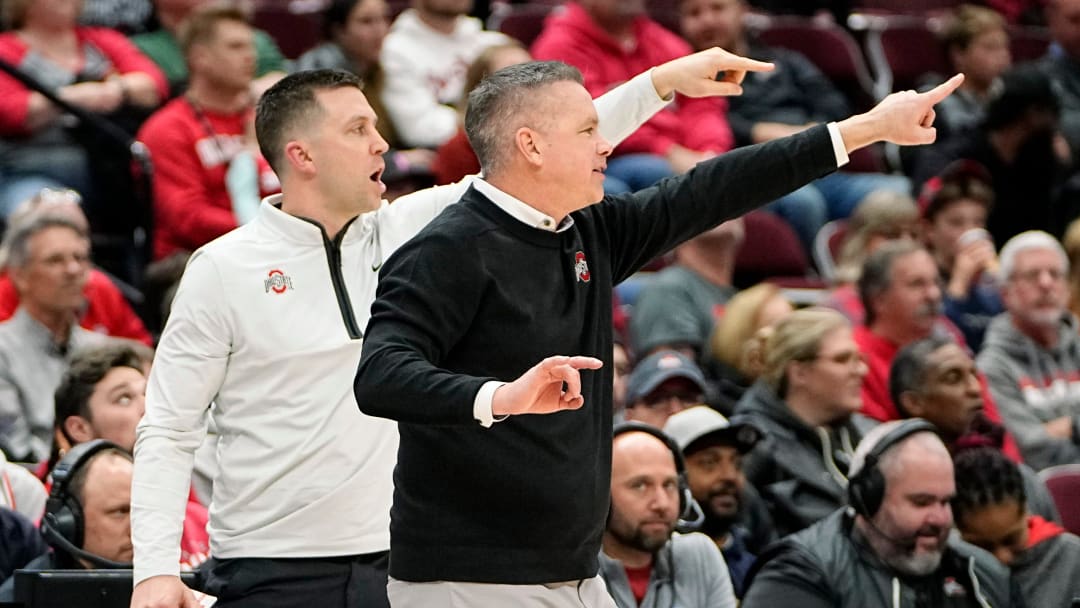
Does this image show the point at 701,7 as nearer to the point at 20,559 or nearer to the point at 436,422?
the point at 20,559

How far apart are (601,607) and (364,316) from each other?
30.1 inches

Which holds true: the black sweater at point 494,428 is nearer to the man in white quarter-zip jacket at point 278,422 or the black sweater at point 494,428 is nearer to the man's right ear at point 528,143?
the man's right ear at point 528,143

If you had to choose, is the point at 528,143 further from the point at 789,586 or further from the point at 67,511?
the point at 789,586

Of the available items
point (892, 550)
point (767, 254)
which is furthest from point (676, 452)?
point (767, 254)

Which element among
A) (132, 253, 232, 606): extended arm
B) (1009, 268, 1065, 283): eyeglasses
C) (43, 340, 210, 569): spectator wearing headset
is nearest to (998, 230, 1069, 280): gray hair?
(1009, 268, 1065, 283): eyeglasses

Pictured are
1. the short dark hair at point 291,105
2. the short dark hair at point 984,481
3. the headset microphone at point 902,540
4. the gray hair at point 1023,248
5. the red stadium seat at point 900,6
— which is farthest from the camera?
the red stadium seat at point 900,6

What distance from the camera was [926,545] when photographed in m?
4.51

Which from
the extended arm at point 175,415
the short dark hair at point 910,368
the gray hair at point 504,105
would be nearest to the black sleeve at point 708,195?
the gray hair at point 504,105

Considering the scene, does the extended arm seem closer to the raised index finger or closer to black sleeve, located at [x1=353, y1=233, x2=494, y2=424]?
black sleeve, located at [x1=353, y1=233, x2=494, y2=424]

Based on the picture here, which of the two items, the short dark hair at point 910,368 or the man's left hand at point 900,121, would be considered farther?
the short dark hair at point 910,368

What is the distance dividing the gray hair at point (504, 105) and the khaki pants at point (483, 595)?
713mm

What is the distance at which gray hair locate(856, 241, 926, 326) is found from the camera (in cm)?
643

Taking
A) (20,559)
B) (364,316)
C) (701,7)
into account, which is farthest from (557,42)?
(364,316)

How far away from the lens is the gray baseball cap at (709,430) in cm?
508
